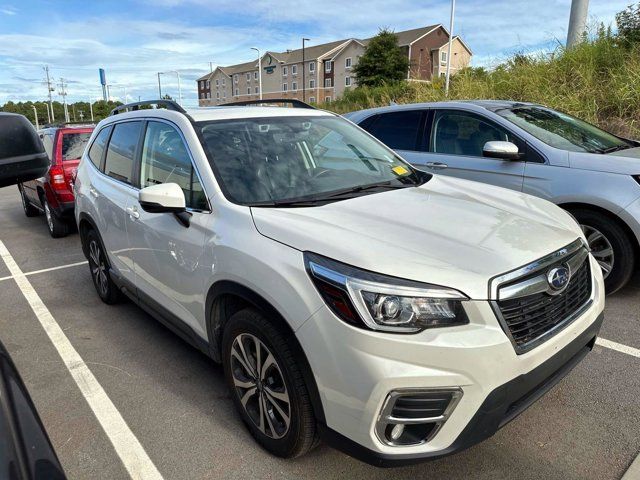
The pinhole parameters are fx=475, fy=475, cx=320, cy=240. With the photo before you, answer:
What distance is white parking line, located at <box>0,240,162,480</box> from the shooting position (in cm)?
243

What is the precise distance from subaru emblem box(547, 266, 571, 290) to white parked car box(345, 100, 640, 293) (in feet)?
7.58

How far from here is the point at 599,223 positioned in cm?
416

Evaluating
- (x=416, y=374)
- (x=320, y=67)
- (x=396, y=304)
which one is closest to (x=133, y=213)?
(x=396, y=304)

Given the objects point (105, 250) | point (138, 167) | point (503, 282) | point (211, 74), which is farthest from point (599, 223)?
point (211, 74)

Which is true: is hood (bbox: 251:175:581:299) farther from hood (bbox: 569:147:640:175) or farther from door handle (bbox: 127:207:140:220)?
hood (bbox: 569:147:640:175)

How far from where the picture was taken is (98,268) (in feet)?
14.9

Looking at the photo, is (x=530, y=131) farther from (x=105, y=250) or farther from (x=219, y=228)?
(x=105, y=250)

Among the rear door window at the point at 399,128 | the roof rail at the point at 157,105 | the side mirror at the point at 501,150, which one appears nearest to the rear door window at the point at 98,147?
the roof rail at the point at 157,105

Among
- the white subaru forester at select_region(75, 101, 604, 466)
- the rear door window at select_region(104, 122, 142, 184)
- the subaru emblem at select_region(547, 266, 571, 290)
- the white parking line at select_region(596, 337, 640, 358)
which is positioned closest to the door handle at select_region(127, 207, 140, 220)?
the white subaru forester at select_region(75, 101, 604, 466)

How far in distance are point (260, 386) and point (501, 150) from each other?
10.6 ft

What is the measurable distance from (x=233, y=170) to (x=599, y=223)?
10.8 ft

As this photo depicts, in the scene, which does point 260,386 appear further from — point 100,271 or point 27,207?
point 27,207

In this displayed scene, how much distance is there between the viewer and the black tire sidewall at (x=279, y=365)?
83.0 inches

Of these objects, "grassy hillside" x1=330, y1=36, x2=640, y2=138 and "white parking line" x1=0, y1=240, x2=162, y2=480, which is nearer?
"white parking line" x1=0, y1=240, x2=162, y2=480
